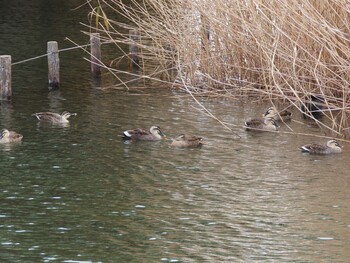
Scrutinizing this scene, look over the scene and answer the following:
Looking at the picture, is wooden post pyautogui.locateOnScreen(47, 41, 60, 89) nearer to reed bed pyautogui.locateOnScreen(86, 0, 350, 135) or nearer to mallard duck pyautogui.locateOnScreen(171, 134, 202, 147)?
reed bed pyautogui.locateOnScreen(86, 0, 350, 135)

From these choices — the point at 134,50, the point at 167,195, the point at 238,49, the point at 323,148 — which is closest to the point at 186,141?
the point at 323,148

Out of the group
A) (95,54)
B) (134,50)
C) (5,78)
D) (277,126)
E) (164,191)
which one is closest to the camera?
(164,191)

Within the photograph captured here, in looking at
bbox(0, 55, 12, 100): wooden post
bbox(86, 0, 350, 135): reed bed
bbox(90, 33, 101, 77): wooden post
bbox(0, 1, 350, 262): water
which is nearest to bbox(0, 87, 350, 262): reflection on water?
bbox(0, 1, 350, 262): water

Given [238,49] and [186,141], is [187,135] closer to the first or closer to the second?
[186,141]

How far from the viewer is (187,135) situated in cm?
1661

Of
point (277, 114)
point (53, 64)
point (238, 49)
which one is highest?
point (238, 49)

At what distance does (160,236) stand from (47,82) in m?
10.2

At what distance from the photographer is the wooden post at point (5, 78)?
62.2ft

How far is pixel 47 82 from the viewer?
21688mm

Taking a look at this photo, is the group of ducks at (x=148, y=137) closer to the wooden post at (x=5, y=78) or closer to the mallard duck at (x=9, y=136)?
the mallard duck at (x=9, y=136)

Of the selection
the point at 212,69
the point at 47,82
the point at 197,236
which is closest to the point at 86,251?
the point at 197,236

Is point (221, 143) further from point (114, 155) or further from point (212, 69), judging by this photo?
point (212, 69)

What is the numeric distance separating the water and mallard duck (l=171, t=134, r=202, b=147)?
14 centimetres

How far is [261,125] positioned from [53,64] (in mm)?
5069
